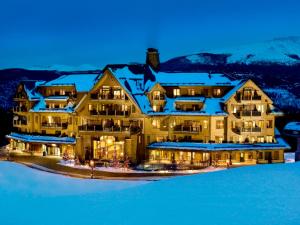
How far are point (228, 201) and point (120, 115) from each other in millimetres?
32561

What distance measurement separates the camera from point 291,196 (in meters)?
29.6

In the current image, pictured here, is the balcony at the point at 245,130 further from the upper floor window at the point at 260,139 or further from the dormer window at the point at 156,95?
the dormer window at the point at 156,95

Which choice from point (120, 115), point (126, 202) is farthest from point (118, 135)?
point (126, 202)

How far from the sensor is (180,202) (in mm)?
29609

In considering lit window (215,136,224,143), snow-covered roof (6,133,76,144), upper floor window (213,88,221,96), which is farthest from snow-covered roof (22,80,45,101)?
lit window (215,136,224,143)

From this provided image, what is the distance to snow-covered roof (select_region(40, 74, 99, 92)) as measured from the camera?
65.4m

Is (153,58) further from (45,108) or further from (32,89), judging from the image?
(32,89)

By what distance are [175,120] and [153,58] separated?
12.1 m

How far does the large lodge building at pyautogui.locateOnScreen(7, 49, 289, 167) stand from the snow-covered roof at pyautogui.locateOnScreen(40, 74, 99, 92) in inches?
89.3

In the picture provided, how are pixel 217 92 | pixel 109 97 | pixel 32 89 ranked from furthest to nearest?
pixel 32 89
pixel 217 92
pixel 109 97

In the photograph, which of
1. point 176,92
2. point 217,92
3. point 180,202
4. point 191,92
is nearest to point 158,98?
point 176,92

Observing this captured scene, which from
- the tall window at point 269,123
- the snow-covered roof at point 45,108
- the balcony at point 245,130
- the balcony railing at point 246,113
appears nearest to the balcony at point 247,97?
the balcony railing at point 246,113

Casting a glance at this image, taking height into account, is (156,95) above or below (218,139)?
above

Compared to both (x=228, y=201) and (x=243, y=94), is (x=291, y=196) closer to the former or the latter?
(x=228, y=201)
